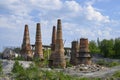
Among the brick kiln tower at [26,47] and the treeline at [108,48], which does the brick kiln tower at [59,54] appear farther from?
the treeline at [108,48]

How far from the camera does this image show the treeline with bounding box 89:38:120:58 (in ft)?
250

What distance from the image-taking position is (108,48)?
79125 mm

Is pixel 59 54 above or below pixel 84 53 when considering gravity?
below

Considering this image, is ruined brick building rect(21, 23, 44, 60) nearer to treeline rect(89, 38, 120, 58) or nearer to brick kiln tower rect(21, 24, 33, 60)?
brick kiln tower rect(21, 24, 33, 60)

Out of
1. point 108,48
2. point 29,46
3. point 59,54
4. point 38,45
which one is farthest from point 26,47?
point 108,48

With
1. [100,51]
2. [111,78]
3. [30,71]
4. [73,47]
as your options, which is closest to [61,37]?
[73,47]

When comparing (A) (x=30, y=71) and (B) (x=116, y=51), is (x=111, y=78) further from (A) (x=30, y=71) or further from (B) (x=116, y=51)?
(B) (x=116, y=51)

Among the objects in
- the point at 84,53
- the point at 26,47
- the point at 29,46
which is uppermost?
the point at 29,46

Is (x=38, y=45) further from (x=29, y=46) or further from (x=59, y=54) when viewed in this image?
(x=59, y=54)

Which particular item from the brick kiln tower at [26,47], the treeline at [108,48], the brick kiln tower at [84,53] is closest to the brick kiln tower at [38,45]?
the brick kiln tower at [26,47]

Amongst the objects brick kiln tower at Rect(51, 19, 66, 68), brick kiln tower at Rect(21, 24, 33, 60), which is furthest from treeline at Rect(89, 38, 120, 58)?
brick kiln tower at Rect(51, 19, 66, 68)

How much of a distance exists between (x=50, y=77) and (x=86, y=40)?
25.2 m

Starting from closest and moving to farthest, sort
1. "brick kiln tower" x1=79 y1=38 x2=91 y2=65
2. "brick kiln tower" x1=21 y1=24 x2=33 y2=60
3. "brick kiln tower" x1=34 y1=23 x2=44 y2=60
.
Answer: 1. "brick kiln tower" x1=79 y1=38 x2=91 y2=65
2. "brick kiln tower" x1=34 y1=23 x2=44 y2=60
3. "brick kiln tower" x1=21 y1=24 x2=33 y2=60

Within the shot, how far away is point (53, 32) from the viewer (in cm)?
4478
